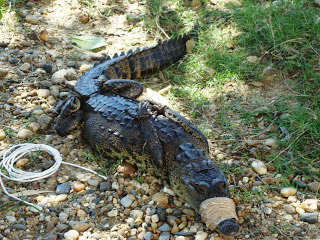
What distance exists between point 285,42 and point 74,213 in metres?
3.02

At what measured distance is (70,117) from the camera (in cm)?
360

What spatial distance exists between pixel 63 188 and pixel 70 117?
3.01 feet

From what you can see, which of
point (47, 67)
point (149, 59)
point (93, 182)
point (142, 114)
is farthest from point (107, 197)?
point (47, 67)

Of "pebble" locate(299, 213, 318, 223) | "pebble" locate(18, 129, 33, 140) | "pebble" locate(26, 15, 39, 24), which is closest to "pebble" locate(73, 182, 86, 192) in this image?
"pebble" locate(18, 129, 33, 140)

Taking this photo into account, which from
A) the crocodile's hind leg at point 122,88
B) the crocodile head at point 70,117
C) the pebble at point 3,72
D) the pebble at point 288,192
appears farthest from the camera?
the pebble at point 3,72

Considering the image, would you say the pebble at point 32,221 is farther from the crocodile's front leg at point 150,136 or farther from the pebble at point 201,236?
the pebble at point 201,236

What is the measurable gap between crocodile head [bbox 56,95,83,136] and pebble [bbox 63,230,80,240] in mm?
1302

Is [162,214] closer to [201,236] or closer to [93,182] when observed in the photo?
[201,236]

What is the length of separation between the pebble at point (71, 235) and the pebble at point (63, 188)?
0.45 meters

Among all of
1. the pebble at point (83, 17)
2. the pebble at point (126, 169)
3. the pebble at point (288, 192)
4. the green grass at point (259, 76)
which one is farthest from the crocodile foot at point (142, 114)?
the pebble at point (83, 17)

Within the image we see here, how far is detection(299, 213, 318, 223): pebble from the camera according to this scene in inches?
99.6

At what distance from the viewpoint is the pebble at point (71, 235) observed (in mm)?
2506

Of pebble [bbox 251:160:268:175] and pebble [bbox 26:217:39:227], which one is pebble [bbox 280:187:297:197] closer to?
pebble [bbox 251:160:268:175]

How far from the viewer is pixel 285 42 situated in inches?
158
